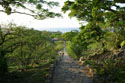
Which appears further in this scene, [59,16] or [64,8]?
[64,8]

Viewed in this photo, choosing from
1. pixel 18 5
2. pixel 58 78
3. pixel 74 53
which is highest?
pixel 18 5

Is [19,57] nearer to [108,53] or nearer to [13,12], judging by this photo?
[13,12]

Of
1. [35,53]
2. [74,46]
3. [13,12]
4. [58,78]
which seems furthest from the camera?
[74,46]

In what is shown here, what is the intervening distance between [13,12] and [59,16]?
9.12 feet

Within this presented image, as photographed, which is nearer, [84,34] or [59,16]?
[59,16]

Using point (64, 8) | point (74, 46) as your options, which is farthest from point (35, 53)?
point (74, 46)

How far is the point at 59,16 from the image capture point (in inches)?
328

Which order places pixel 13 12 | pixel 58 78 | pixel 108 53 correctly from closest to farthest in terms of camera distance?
pixel 58 78, pixel 13 12, pixel 108 53

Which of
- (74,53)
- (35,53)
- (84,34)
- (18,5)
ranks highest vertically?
(18,5)

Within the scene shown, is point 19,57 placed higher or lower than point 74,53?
higher

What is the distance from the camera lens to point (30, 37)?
9.41m

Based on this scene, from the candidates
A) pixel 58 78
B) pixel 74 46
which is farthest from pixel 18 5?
pixel 74 46

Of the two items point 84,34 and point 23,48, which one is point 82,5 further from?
point 23,48

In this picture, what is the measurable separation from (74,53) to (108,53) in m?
4.36
